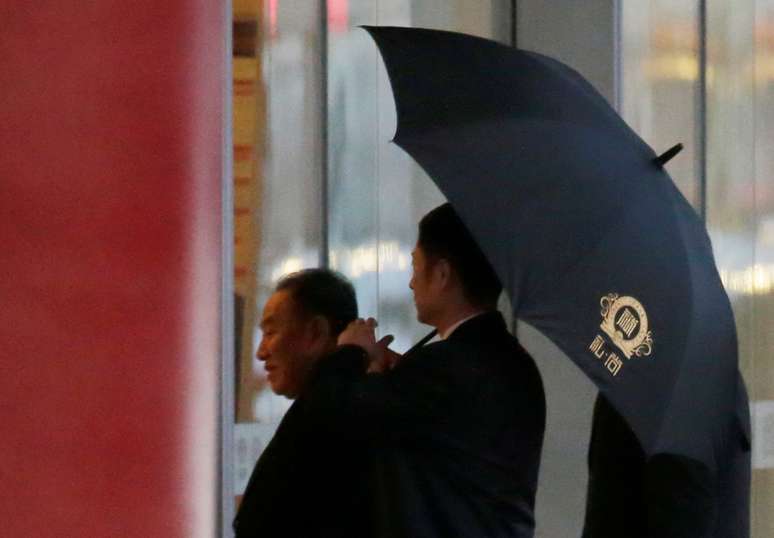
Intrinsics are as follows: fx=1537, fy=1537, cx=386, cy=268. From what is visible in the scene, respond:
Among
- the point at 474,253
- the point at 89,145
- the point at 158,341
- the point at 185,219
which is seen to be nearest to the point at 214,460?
the point at 158,341

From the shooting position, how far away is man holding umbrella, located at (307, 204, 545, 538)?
301 cm

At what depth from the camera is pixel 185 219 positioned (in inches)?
179

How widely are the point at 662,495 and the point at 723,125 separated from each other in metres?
4.09

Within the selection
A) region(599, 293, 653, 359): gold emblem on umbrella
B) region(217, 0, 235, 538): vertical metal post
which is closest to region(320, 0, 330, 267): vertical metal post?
region(217, 0, 235, 538): vertical metal post

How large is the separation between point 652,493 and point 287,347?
0.84m

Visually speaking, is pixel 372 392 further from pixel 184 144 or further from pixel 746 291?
pixel 746 291

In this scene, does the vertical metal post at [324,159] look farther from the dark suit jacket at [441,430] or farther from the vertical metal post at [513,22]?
the dark suit jacket at [441,430]

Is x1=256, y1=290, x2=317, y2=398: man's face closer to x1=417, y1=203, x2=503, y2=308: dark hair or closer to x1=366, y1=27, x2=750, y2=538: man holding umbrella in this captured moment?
x1=417, y1=203, x2=503, y2=308: dark hair

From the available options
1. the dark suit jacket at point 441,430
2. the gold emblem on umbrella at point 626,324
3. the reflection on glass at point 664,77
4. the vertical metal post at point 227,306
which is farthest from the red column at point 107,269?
the reflection on glass at point 664,77

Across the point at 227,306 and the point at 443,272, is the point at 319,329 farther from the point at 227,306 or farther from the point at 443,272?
the point at 227,306

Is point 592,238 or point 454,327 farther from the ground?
point 592,238

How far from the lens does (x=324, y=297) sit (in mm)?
3262

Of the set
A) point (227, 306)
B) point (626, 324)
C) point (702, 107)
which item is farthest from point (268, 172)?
point (626, 324)

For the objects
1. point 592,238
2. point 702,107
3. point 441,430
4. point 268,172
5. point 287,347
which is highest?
point 702,107
